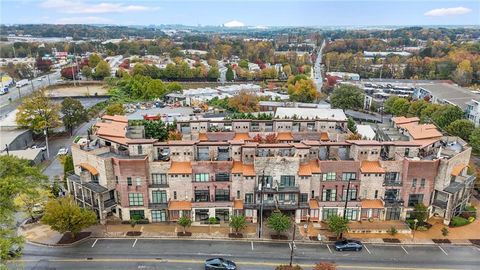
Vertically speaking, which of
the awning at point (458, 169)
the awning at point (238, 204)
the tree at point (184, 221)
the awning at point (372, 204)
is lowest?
the tree at point (184, 221)

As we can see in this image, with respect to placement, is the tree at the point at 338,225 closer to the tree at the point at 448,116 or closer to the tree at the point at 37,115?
the tree at the point at 448,116

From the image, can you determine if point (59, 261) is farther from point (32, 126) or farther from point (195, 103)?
point (195, 103)

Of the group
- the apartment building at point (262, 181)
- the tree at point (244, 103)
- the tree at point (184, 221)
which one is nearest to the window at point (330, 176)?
the apartment building at point (262, 181)

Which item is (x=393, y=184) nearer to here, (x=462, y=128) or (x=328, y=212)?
(x=328, y=212)

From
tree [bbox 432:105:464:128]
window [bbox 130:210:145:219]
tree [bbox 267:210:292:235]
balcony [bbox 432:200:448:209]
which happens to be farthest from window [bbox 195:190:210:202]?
tree [bbox 432:105:464:128]

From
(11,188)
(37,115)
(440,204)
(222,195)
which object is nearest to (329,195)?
(222,195)

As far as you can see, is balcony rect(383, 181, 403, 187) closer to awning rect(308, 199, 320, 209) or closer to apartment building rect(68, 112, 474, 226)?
apartment building rect(68, 112, 474, 226)
